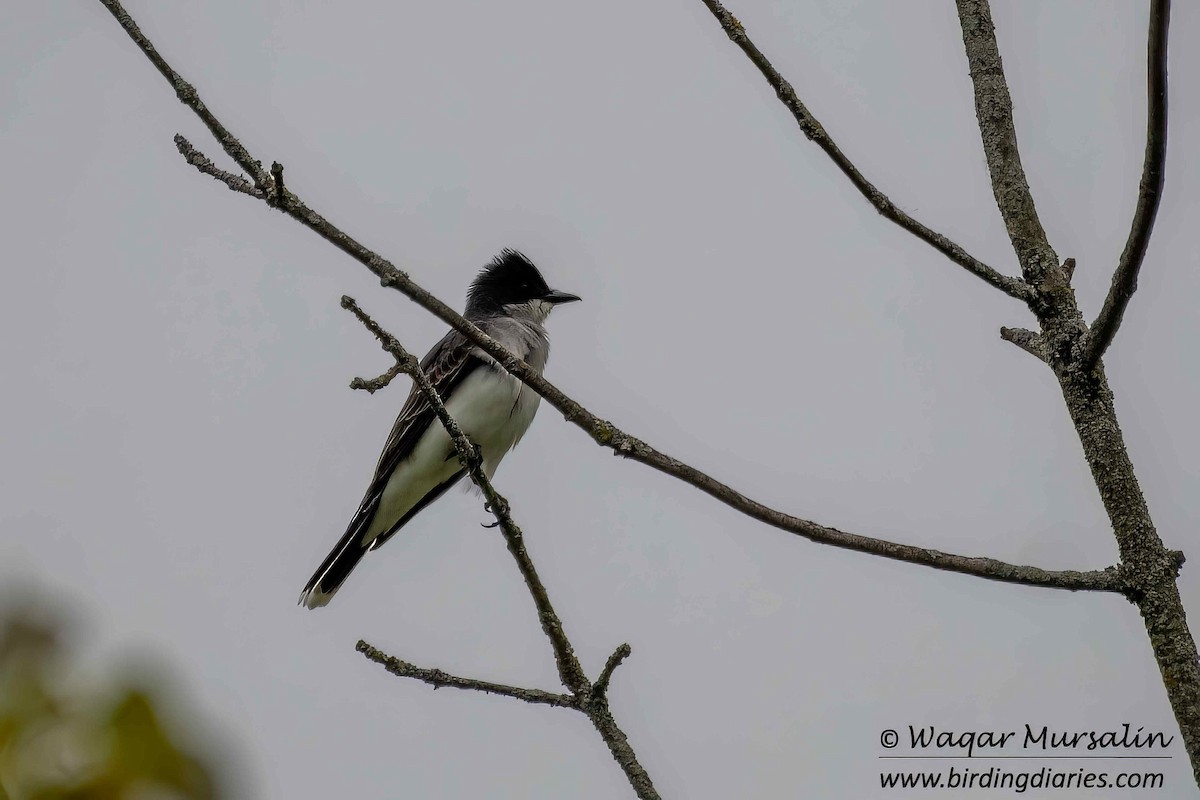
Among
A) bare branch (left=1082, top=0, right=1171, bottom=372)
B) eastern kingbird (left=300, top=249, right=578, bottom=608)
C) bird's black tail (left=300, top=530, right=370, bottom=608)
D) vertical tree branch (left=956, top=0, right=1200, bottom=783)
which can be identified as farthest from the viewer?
eastern kingbird (left=300, top=249, right=578, bottom=608)

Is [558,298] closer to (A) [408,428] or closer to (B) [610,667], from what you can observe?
(A) [408,428]

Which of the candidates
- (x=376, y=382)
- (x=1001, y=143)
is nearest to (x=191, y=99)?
(x=376, y=382)

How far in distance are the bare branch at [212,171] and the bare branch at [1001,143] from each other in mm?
1710

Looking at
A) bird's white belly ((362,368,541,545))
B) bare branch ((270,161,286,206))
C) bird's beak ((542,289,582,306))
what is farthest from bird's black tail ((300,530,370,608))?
bare branch ((270,161,286,206))

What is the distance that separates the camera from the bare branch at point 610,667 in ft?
10.9

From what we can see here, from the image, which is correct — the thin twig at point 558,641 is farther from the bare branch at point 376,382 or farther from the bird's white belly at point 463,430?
the bird's white belly at point 463,430

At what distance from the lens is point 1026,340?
3.08 metres

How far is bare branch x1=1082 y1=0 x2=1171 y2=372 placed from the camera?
7.60 ft

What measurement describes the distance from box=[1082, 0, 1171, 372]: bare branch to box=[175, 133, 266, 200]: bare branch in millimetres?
1833

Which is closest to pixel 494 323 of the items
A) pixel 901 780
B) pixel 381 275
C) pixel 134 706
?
pixel 901 780

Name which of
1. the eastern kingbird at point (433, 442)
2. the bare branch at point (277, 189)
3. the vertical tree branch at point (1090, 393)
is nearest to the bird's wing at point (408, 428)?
the eastern kingbird at point (433, 442)

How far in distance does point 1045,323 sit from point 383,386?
5.31ft

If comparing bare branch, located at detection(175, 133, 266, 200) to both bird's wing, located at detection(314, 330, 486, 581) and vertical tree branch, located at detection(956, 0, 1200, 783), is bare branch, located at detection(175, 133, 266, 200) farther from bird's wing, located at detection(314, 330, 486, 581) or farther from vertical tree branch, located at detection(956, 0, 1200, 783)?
bird's wing, located at detection(314, 330, 486, 581)

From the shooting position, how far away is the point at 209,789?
48.2 inches
